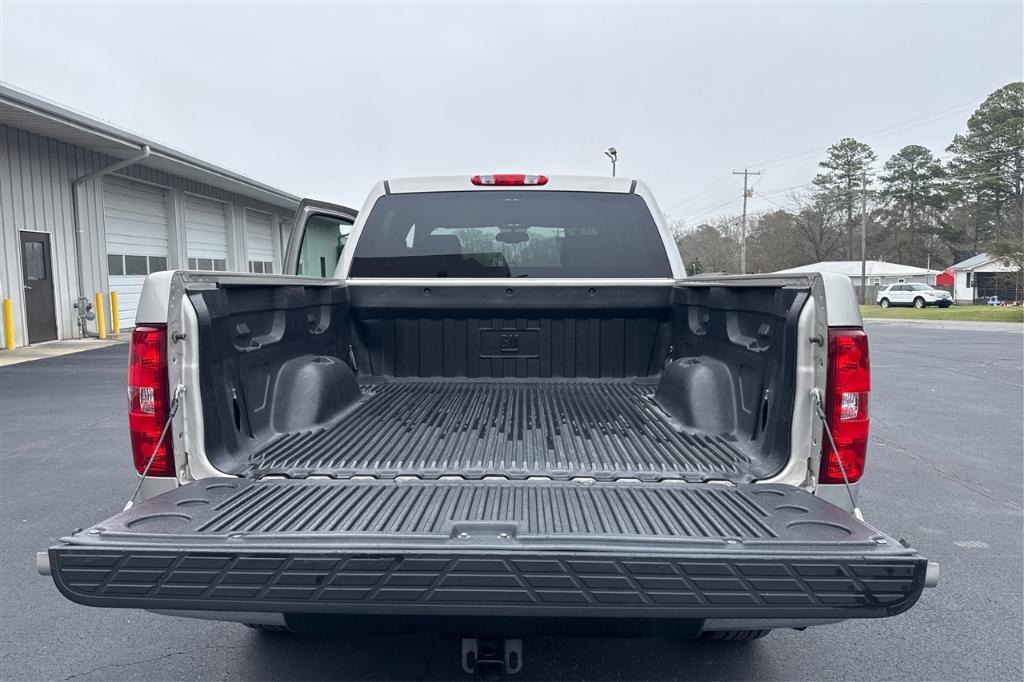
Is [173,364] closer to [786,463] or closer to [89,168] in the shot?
[786,463]

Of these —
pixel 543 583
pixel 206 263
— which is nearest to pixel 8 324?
pixel 206 263

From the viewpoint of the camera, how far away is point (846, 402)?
2430mm

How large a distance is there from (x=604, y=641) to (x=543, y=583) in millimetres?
1626

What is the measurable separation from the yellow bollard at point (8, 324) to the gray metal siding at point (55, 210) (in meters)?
0.35

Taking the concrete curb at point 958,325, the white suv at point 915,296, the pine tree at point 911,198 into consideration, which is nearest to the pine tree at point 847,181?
the pine tree at point 911,198

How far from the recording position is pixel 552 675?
2928mm

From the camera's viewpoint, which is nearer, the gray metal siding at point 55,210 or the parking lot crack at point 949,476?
the parking lot crack at point 949,476

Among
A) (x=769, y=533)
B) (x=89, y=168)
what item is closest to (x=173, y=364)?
(x=769, y=533)

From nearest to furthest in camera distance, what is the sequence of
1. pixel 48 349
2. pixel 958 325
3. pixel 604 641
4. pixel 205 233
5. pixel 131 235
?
pixel 604 641
pixel 48 349
pixel 131 235
pixel 205 233
pixel 958 325

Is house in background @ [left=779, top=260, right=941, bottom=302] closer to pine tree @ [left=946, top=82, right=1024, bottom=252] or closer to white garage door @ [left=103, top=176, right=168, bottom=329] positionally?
pine tree @ [left=946, top=82, right=1024, bottom=252]

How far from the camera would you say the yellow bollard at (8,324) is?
47.4 feet

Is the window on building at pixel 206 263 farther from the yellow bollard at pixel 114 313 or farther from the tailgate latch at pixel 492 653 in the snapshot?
the tailgate latch at pixel 492 653

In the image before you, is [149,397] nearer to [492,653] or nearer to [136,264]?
[492,653]

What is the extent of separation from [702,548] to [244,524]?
4.23ft
